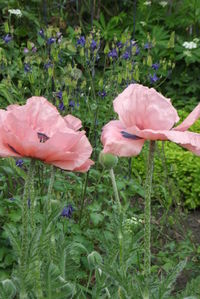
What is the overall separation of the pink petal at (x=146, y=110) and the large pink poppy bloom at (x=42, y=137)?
3.0 inches

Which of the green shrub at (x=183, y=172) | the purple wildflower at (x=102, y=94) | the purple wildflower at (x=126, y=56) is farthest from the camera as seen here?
the green shrub at (x=183, y=172)

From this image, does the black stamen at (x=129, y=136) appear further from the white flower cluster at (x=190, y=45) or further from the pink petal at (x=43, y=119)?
the white flower cluster at (x=190, y=45)

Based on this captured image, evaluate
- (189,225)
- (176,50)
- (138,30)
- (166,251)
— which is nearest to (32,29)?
(138,30)

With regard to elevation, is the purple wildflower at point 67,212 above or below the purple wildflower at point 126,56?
below

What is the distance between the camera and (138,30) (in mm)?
5039

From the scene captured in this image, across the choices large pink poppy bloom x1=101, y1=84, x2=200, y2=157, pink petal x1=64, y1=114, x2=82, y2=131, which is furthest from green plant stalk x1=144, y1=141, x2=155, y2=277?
pink petal x1=64, y1=114, x2=82, y2=131

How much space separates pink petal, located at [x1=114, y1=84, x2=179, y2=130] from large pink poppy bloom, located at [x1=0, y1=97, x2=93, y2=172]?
0.08 metres

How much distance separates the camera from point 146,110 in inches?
36.1

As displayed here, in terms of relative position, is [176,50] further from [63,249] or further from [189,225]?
[63,249]

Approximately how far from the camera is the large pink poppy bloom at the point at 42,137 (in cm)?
86

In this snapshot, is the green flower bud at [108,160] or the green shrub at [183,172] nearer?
the green flower bud at [108,160]

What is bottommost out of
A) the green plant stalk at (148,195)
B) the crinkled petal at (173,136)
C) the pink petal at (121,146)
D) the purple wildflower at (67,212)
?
the purple wildflower at (67,212)

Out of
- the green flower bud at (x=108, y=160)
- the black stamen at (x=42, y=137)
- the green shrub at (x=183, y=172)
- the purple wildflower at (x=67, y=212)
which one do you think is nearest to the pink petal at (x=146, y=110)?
the black stamen at (x=42, y=137)

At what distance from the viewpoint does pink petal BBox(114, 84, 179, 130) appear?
91 cm
